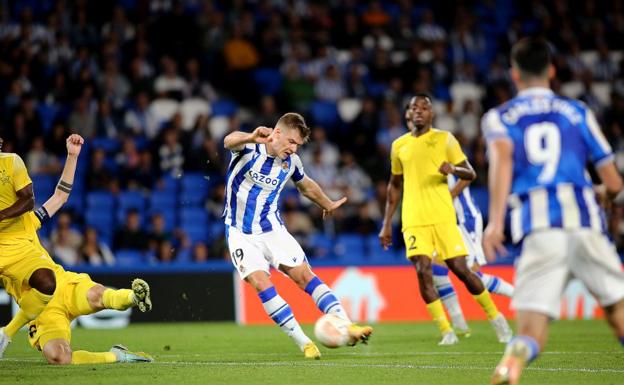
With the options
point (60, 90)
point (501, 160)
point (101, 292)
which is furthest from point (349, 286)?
point (501, 160)

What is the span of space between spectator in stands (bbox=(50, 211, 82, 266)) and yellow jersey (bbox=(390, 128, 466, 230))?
6.93m

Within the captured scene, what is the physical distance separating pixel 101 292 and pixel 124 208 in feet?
29.5

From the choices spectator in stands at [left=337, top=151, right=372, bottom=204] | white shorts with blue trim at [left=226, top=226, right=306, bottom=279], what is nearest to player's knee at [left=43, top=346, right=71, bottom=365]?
white shorts with blue trim at [left=226, top=226, right=306, bottom=279]

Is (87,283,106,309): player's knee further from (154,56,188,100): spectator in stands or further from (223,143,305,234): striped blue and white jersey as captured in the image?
(154,56,188,100): spectator in stands

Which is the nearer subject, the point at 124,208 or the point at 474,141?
the point at 124,208

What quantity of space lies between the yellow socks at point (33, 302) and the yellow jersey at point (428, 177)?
164 inches

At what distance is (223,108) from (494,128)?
49.6ft

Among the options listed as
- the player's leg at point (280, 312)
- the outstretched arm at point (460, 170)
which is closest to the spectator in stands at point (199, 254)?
the outstretched arm at point (460, 170)

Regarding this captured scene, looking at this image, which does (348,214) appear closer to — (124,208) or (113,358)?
(124,208)

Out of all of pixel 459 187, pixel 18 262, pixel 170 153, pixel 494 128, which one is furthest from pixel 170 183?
pixel 494 128

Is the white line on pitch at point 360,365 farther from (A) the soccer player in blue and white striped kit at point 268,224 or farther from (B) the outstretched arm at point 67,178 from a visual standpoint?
(B) the outstretched arm at point 67,178

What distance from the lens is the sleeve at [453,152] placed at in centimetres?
1157

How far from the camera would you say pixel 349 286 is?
16906 millimetres

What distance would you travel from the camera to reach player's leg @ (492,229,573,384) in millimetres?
5957
